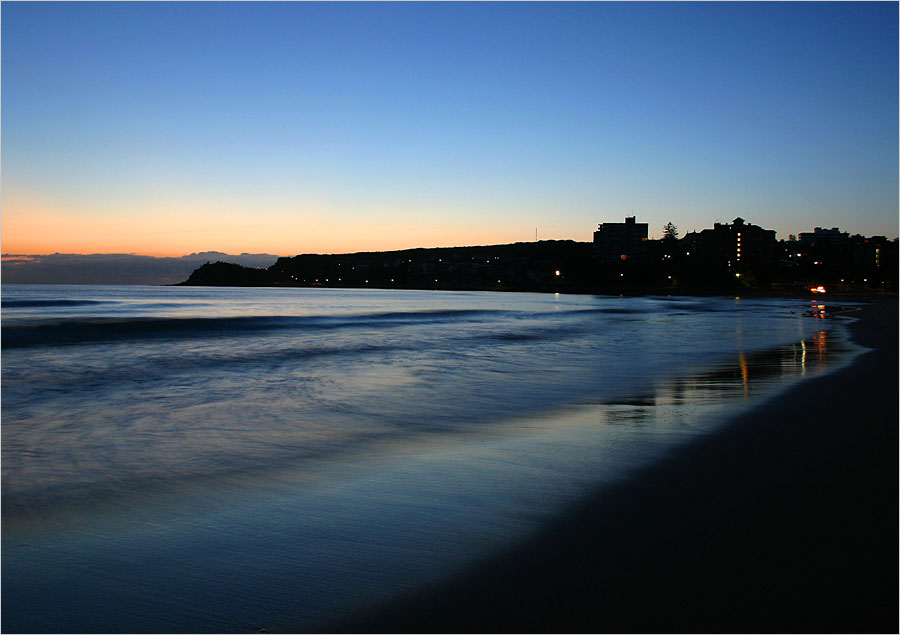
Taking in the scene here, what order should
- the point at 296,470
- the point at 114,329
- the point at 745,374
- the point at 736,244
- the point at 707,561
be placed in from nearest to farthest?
1. the point at 707,561
2. the point at 296,470
3. the point at 745,374
4. the point at 114,329
5. the point at 736,244

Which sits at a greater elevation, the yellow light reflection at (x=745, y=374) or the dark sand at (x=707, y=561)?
the dark sand at (x=707, y=561)

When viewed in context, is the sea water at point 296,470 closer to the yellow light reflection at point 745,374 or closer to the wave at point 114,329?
the yellow light reflection at point 745,374

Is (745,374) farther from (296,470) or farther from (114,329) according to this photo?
(114,329)

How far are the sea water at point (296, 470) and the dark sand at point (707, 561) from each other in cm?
25

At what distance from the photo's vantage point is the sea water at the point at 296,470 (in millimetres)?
3018

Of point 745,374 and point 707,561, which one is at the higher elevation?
point 707,561

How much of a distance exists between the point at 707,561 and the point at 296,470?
326 centimetres

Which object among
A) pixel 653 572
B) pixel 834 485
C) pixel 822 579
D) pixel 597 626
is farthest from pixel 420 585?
pixel 834 485

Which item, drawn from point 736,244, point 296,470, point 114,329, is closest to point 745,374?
point 296,470

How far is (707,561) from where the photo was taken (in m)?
3.14

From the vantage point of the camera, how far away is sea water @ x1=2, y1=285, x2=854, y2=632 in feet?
9.90

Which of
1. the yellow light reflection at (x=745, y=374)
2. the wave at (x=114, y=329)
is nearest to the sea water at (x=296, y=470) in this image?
the yellow light reflection at (x=745, y=374)

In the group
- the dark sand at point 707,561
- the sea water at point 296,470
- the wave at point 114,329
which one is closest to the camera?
the dark sand at point 707,561

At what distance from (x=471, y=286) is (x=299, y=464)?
178 m
